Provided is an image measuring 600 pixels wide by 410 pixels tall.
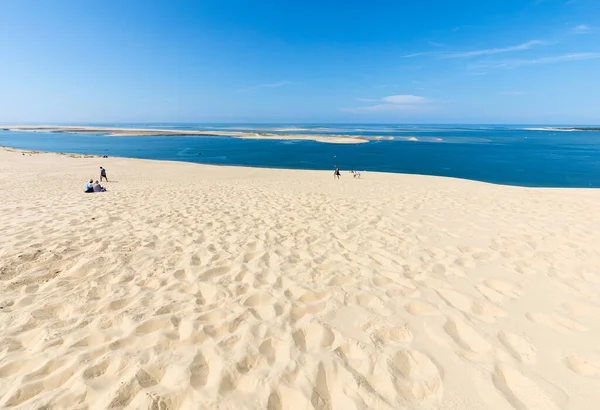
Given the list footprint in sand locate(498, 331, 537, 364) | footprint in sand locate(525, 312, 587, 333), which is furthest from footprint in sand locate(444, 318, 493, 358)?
footprint in sand locate(525, 312, 587, 333)

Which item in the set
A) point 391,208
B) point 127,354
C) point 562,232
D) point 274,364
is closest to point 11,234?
point 127,354

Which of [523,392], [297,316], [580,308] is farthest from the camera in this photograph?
[580,308]

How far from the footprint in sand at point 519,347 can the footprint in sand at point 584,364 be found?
0.29 metres

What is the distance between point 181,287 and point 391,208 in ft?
23.3

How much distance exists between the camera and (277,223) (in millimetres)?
7707

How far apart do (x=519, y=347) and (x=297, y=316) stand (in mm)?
2503

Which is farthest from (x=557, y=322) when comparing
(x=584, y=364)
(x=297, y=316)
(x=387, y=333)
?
(x=297, y=316)

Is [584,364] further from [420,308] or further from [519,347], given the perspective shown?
[420,308]

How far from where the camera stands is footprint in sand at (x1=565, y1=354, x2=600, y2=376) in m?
2.81

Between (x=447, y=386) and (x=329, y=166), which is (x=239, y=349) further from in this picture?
(x=329, y=166)

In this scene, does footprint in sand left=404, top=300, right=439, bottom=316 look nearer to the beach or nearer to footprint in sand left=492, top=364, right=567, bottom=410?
the beach

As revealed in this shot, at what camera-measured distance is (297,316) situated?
12.2ft

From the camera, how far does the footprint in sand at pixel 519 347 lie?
9.83ft

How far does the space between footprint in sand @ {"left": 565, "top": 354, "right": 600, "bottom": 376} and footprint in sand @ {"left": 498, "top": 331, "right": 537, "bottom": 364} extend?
0.95ft
